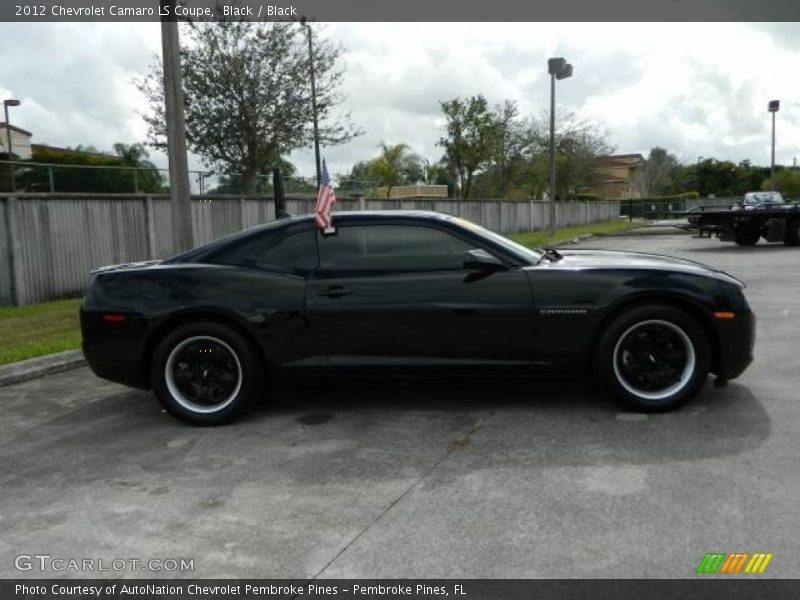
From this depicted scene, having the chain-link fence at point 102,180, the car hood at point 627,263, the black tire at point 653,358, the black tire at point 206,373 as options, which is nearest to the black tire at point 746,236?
the chain-link fence at point 102,180

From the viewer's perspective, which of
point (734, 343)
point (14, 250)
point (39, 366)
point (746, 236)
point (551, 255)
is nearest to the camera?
point (734, 343)

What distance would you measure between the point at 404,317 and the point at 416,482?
4.29 ft

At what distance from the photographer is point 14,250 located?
1037cm

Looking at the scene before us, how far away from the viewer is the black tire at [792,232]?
59.8 ft

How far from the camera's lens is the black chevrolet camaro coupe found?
454 centimetres

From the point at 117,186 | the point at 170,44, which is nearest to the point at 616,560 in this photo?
the point at 170,44

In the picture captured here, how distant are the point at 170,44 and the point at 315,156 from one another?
40.6 feet

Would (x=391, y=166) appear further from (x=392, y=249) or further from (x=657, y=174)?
(x=392, y=249)

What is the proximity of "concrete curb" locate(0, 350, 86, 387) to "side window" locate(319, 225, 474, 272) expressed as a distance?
130 inches

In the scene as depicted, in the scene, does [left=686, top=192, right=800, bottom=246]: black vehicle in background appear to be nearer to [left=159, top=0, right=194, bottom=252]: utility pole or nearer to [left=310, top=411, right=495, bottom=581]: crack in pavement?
[left=159, top=0, right=194, bottom=252]: utility pole

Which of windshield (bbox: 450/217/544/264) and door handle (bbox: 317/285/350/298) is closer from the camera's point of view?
door handle (bbox: 317/285/350/298)

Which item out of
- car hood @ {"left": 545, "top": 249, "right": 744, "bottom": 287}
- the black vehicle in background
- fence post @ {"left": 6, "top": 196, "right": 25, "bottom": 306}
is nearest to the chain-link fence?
fence post @ {"left": 6, "top": 196, "right": 25, "bottom": 306}
